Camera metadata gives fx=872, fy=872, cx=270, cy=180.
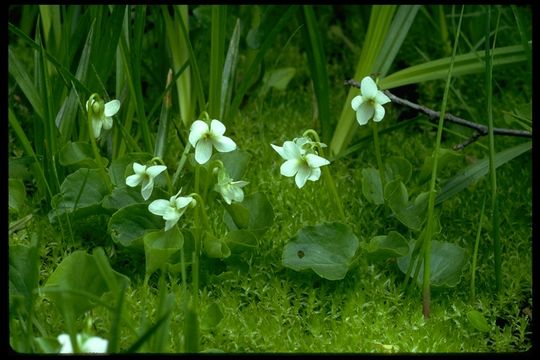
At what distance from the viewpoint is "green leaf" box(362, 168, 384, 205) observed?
187 centimetres

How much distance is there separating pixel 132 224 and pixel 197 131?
0.23m

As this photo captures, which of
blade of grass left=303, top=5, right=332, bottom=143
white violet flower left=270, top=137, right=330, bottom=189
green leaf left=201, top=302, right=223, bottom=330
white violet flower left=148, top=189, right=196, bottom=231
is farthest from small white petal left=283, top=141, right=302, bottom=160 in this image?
blade of grass left=303, top=5, right=332, bottom=143

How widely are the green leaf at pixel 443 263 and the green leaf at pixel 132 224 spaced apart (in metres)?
0.49

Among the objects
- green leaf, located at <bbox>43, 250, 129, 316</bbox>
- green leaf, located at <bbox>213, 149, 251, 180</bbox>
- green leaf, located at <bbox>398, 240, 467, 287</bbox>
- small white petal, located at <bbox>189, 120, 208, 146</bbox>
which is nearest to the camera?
green leaf, located at <bbox>43, 250, 129, 316</bbox>

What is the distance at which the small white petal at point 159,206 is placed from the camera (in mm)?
1562

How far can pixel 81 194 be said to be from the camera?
1.74 metres

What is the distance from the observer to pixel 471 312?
1.62 metres

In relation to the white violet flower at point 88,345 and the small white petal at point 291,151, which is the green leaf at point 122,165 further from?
the white violet flower at point 88,345

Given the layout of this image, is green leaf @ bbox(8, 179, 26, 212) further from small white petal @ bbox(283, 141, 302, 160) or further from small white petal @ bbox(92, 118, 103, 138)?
small white petal @ bbox(283, 141, 302, 160)

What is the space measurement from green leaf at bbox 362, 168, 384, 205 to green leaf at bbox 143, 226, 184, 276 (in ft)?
1.56

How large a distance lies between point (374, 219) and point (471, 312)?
362 millimetres
